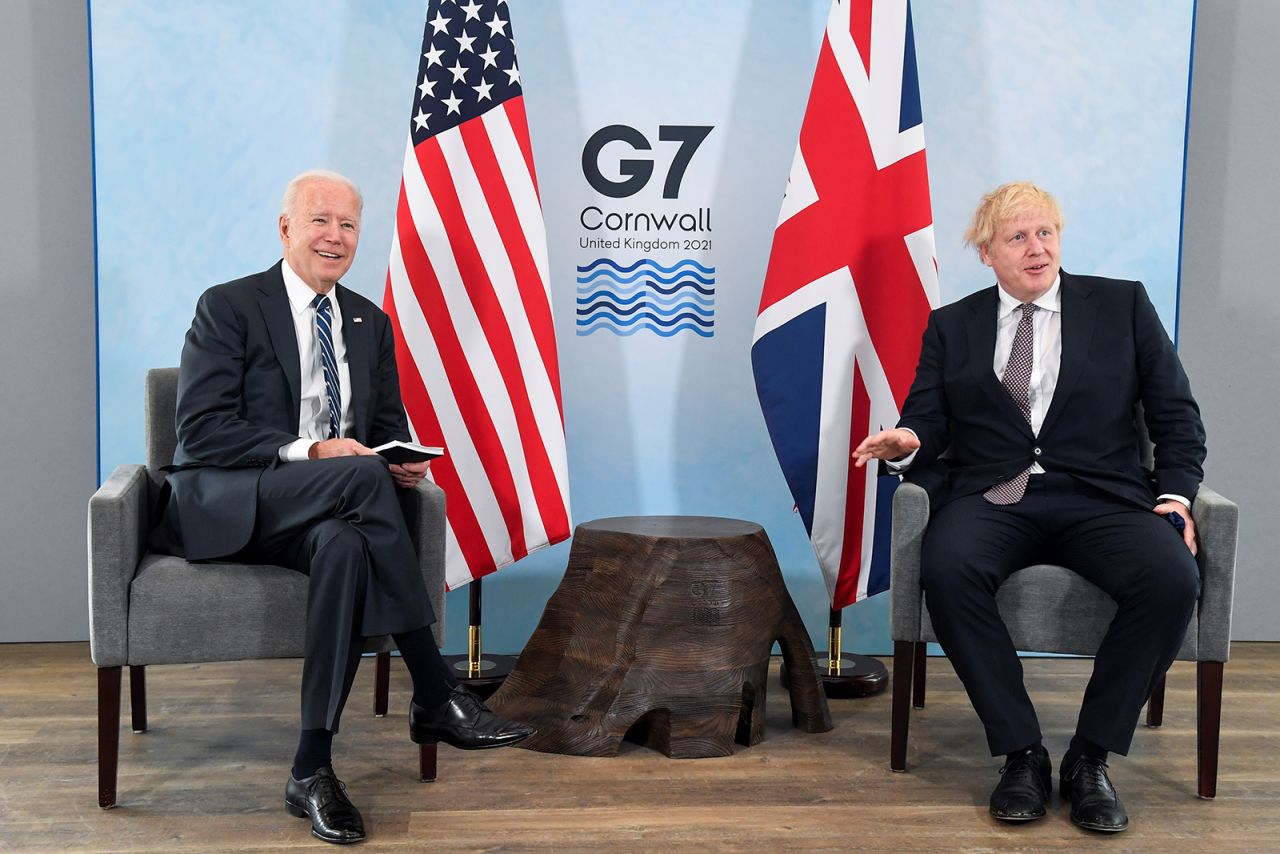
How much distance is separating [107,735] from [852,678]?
1967mm

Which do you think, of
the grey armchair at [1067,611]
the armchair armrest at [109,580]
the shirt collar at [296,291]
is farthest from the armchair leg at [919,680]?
the armchair armrest at [109,580]

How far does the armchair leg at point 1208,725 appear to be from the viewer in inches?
99.0

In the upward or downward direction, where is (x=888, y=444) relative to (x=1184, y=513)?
upward

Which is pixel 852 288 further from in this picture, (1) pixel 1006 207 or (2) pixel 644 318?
(2) pixel 644 318

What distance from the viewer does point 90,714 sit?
9.91 feet

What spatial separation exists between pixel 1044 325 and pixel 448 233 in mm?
1603

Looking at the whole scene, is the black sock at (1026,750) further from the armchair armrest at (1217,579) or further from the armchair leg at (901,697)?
the armchair armrest at (1217,579)

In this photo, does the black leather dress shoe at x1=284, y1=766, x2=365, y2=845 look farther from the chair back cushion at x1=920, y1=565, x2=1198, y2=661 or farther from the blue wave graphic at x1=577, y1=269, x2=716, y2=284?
the blue wave graphic at x1=577, y1=269, x2=716, y2=284

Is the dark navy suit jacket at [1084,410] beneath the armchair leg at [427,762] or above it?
above

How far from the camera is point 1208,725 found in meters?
2.52

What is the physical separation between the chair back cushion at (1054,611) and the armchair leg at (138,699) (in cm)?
210

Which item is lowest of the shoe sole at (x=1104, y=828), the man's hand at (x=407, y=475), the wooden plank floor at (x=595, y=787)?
the wooden plank floor at (x=595, y=787)

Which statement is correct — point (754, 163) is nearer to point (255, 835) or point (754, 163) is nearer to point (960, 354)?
point (960, 354)

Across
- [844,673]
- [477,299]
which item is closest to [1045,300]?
[844,673]
